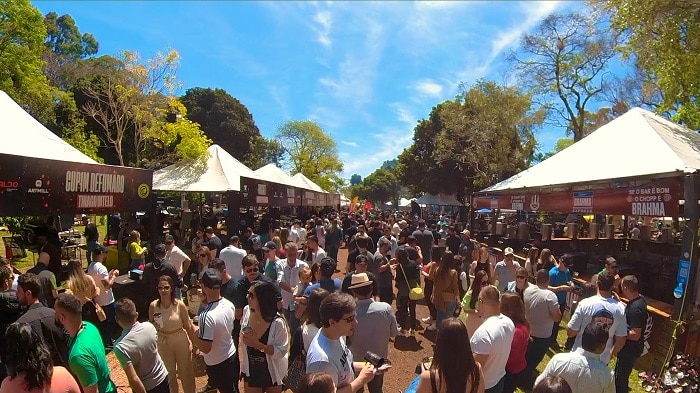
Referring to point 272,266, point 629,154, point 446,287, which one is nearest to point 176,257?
point 272,266

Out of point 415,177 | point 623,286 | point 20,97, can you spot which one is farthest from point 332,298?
point 415,177

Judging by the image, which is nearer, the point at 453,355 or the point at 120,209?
the point at 453,355

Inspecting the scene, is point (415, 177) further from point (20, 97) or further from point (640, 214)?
point (640, 214)

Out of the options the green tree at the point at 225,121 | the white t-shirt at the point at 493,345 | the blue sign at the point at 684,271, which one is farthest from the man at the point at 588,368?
the green tree at the point at 225,121

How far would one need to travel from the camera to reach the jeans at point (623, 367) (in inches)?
181

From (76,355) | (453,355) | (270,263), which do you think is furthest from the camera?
(270,263)

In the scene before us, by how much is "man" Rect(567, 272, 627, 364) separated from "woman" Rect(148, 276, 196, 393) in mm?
3918

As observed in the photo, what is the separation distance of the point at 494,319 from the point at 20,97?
23.7 m

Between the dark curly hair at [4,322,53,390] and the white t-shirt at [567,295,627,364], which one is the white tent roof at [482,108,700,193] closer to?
the white t-shirt at [567,295,627,364]

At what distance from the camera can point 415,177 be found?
128 feet

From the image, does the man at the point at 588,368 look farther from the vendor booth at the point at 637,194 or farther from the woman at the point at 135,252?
the woman at the point at 135,252

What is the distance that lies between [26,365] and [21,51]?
71.1 ft

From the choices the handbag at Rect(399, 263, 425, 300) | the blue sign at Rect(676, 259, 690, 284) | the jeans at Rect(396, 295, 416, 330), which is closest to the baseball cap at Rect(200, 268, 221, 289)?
the handbag at Rect(399, 263, 425, 300)

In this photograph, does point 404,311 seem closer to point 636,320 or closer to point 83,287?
point 636,320
